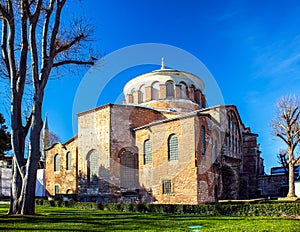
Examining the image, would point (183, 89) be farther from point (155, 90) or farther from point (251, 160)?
point (251, 160)

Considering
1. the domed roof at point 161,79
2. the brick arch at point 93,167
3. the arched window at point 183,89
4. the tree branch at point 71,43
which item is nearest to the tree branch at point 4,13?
the tree branch at point 71,43

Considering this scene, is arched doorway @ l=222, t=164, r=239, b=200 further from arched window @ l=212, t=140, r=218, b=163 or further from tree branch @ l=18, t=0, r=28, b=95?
tree branch @ l=18, t=0, r=28, b=95

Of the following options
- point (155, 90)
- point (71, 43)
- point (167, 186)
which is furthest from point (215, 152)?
point (71, 43)

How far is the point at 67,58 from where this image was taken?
15953 mm

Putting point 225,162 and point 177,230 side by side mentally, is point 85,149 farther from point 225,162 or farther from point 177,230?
point 177,230

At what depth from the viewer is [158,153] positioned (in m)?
25.8

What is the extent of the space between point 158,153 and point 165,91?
1090 cm

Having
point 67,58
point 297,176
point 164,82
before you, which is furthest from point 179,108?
point 67,58

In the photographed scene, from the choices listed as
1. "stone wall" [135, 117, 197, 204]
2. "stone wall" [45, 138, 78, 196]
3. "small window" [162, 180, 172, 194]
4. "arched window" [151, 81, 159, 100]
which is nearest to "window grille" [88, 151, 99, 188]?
"stone wall" [45, 138, 78, 196]

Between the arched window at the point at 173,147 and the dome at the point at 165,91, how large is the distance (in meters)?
8.87

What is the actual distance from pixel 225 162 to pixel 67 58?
18.9 meters

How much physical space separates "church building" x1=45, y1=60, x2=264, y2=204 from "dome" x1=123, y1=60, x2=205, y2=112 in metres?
0.11

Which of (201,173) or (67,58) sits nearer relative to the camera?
(67,58)

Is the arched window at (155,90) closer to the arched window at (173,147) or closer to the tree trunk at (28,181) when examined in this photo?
the arched window at (173,147)
